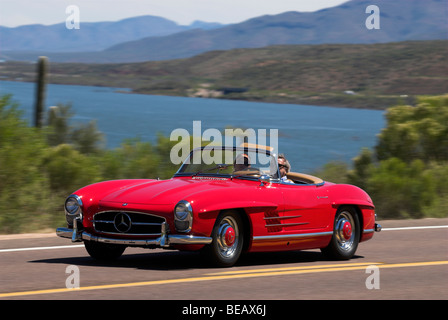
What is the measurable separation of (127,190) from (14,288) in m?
2.06

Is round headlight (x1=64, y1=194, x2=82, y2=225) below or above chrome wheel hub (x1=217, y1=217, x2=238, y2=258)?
above

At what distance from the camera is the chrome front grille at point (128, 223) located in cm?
873

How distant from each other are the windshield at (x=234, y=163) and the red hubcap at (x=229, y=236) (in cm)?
118

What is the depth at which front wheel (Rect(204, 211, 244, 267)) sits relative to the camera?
8.84 meters

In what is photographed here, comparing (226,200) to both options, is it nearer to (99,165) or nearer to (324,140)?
(99,165)

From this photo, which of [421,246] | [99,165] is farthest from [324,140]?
[421,246]

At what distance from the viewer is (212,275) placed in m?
8.52

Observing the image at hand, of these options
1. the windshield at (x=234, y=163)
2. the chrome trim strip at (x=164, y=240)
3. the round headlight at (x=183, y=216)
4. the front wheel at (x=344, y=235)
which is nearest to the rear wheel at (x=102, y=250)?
the chrome trim strip at (x=164, y=240)

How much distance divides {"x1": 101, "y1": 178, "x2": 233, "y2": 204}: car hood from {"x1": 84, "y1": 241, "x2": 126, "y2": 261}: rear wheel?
27.6 inches
